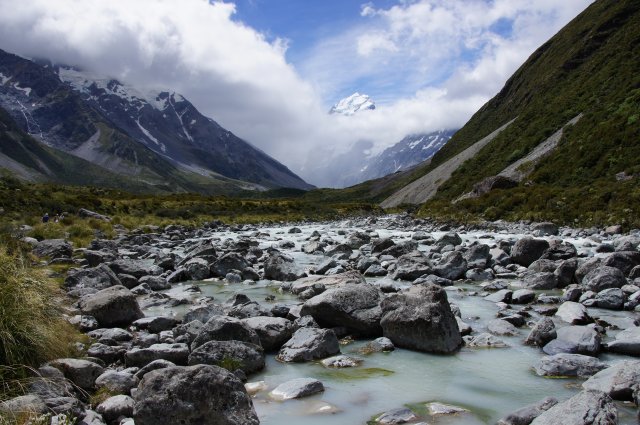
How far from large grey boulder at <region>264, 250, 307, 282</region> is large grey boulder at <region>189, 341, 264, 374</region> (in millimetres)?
9413

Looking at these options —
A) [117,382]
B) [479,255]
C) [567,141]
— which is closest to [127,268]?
[117,382]

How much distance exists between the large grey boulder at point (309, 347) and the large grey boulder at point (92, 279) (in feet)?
25.2

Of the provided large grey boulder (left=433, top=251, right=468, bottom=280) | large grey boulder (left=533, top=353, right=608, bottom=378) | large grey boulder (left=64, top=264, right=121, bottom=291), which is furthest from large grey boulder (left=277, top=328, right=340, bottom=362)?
large grey boulder (left=433, top=251, right=468, bottom=280)

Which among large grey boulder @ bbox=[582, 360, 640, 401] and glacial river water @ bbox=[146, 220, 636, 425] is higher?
large grey boulder @ bbox=[582, 360, 640, 401]

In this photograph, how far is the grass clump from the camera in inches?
261

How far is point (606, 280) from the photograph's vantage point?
1329 centimetres

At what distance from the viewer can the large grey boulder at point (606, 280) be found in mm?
13234

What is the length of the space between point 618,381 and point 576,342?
218cm

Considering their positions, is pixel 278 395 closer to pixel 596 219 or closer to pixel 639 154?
pixel 596 219

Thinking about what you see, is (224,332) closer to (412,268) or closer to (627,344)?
(627,344)

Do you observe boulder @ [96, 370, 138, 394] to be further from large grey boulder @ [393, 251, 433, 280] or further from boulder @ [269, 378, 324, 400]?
large grey boulder @ [393, 251, 433, 280]

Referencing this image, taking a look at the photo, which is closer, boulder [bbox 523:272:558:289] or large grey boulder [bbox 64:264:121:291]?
large grey boulder [bbox 64:264:121:291]

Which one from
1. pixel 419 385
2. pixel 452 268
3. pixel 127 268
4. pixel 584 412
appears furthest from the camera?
pixel 127 268

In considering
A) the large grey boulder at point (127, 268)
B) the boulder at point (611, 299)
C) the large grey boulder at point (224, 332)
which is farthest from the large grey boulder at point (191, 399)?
the large grey boulder at point (127, 268)
